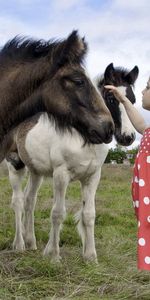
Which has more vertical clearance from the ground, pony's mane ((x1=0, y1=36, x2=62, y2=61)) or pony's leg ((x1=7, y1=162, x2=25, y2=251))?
pony's mane ((x1=0, y1=36, x2=62, y2=61))

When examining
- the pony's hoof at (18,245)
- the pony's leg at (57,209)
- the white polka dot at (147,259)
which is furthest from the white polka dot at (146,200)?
the pony's hoof at (18,245)

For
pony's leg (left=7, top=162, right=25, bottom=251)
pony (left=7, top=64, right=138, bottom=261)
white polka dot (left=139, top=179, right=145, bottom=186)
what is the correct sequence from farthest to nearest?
1. pony's leg (left=7, top=162, right=25, bottom=251)
2. pony (left=7, top=64, right=138, bottom=261)
3. white polka dot (left=139, top=179, right=145, bottom=186)

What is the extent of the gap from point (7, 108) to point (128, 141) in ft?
7.11

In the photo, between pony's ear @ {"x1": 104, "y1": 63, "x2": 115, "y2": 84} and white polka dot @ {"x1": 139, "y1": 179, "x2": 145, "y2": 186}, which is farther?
pony's ear @ {"x1": 104, "y1": 63, "x2": 115, "y2": 84}

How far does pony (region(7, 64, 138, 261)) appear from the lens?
706 cm

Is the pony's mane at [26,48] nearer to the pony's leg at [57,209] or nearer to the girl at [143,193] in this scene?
the girl at [143,193]

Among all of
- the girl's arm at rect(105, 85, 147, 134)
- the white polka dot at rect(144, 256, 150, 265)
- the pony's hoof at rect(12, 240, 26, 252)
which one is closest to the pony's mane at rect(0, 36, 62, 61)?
the girl's arm at rect(105, 85, 147, 134)

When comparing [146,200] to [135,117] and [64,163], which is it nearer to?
[135,117]

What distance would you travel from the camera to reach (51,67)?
498cm

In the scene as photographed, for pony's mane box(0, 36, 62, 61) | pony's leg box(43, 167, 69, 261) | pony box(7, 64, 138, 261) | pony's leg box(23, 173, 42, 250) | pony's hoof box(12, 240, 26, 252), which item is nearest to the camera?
pony's mane box(0, 36, 62, 61)

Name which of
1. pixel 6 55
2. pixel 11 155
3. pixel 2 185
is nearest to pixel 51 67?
pixel 6 55

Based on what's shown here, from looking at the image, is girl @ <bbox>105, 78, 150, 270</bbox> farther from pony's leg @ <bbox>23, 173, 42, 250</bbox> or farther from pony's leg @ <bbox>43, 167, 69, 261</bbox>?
pony's leg @ <bbox>23, 173, 42, 250</bbox>

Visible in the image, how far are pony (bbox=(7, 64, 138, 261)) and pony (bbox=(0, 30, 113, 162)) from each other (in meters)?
1.40

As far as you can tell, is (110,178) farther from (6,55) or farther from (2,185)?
(6,55)
